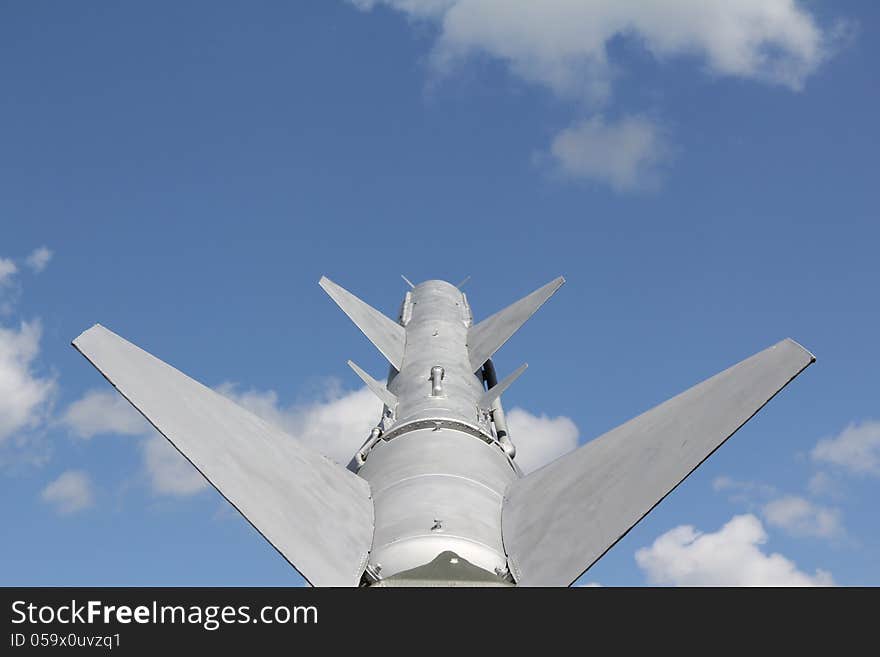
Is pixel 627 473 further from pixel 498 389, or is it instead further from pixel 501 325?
pixel 501 325

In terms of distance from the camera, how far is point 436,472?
421 inches

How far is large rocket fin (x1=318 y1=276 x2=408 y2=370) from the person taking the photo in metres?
16.6

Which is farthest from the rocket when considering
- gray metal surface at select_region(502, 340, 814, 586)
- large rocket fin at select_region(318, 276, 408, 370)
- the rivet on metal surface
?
large rocket fin at select_region(318, 276, 408, 370)

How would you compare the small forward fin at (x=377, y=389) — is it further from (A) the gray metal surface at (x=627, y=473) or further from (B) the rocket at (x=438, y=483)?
(A) the gray metal surface at (x=627, y=473)

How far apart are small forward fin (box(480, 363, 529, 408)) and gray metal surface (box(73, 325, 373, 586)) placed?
388cm

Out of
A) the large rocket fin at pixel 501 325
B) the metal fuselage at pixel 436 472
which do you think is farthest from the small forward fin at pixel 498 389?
the large rocket fin at pixel 501 325

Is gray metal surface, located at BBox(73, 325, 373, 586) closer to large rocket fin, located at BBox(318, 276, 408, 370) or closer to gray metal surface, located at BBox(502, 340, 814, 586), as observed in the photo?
gray metal surface, located at BBox(502, 340, 814, 586)

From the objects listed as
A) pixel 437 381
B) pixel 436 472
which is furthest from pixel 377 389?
pixel 436 472

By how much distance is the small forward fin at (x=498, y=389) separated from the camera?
13.7m
